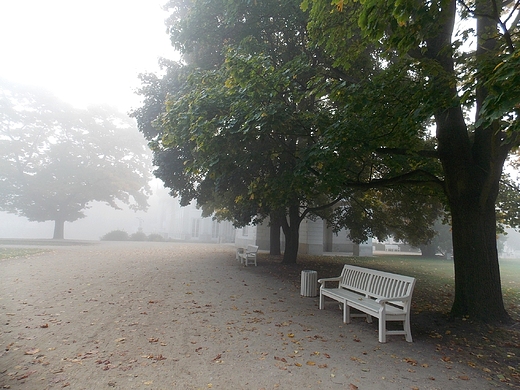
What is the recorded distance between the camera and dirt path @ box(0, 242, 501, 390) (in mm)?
3814

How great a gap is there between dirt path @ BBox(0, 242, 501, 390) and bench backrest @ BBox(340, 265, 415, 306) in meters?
0.64

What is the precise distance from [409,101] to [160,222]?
65673mm

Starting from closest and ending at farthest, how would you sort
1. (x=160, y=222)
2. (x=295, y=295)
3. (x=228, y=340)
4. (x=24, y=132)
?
(x=228, y=340), (x=295, y=295), (x=24, y=132), (x=160, y=222)

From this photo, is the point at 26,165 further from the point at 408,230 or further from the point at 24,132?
the point at 408,230

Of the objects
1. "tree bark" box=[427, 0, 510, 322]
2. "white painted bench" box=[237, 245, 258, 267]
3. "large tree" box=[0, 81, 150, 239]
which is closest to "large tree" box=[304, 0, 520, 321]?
"tree bark" box=[427, 0, 510, 322]

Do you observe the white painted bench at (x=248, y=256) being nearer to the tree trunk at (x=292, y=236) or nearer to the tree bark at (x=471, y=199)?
the tree trunk at (x=292, y=236)

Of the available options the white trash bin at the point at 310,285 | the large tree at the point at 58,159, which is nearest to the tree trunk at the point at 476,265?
the white trash bin at the point at 310,285

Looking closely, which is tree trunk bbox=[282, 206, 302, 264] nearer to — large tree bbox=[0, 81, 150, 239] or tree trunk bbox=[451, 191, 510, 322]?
tree trunk bbox=[451, 191, 510, 322]

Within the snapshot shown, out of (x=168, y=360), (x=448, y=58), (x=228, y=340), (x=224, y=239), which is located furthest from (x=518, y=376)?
(x=224, y=239)

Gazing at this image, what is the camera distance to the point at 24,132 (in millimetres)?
32250

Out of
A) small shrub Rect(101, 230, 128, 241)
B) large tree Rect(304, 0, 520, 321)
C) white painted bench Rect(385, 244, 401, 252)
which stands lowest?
white painted bench Rect(385, 244, 401, 252)

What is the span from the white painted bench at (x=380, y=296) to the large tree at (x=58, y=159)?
31860mm

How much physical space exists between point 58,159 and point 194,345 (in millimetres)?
35633

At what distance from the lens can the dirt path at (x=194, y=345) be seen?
381 cm
